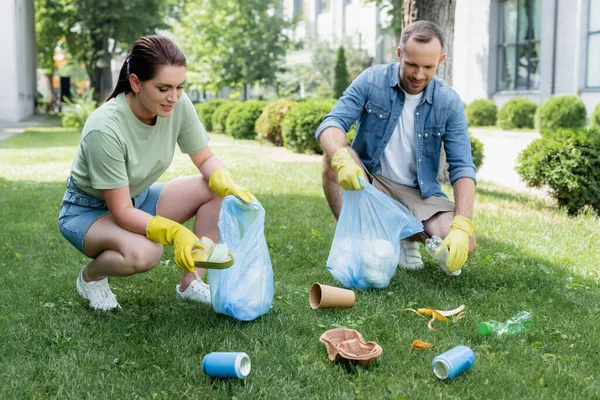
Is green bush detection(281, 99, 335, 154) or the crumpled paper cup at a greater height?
green bush detection(281, 99, 335, 154)

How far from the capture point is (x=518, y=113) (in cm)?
1834

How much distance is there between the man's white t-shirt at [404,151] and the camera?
3.85m

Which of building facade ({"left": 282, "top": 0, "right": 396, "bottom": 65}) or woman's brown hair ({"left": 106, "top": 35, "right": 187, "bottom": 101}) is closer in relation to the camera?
woman's brown hair ({"left": 106, "top": 35, "right": 187, "bottom": 101})

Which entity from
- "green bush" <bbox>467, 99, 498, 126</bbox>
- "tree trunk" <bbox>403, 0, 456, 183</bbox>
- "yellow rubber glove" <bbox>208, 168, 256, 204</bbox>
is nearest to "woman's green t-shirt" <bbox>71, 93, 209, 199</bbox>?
"yellow rubber glove" <bbox>208, 168, 256, 204</bbox>

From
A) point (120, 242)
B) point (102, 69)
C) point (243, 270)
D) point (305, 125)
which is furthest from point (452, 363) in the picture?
point (102, 69)

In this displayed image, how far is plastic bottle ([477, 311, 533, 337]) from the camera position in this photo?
9.34ft

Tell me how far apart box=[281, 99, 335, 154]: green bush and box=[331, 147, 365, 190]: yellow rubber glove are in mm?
7616

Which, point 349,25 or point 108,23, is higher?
point 349,25

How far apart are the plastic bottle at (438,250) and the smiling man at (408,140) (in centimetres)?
9

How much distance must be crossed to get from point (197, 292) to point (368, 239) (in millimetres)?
905

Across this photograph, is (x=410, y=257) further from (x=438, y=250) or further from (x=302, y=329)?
(x=302, y=329)

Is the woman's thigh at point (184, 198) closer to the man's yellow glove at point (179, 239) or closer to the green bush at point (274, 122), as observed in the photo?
the man's yellow glove at point (179, 239)

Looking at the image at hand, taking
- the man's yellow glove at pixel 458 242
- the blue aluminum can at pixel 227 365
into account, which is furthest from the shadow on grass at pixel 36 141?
the blue aluminum can at pixel 227 365

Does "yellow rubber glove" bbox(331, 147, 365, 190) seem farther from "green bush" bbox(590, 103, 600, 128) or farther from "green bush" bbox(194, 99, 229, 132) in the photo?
"green bush" bbox(194, 99, 229, 132)
